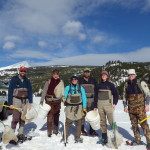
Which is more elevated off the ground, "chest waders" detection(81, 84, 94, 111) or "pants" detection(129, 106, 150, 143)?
"chest waders" detection(81, 84, 94, 111)

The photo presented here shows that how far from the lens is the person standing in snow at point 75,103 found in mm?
5938

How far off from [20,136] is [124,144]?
3.18 m

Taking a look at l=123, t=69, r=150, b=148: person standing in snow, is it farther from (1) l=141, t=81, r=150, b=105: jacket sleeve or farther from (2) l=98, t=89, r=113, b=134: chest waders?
(2) l=98, t=89, r=113, b=134: chest waders

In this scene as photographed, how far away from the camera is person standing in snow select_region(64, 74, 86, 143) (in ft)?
19.5

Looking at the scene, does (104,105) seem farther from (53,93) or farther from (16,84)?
(16,84)

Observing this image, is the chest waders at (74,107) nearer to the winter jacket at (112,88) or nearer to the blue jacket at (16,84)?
the winter jacket at (112,88)

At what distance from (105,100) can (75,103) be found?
0.92 meters

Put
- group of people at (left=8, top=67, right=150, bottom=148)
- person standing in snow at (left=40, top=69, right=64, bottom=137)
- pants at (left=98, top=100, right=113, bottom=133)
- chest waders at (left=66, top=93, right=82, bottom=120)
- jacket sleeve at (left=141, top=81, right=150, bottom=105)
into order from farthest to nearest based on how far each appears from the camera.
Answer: person standing in snow at (left=40, top=69, right=64, bottom=137) < chest waders at (left=66, top=93, right=82, bottom=120) < pants at (left=98, top=100, right=113, bottom=133) < group of people at (left=8, top=67, right=150, bottom=148) < jacket sleeve at (left=141, top=81, right=150, bottom=105)

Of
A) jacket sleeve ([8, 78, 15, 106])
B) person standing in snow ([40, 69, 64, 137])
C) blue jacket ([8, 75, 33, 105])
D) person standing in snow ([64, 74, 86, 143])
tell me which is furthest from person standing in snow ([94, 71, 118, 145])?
jacket sleeve ([8, 78, 15, 106])

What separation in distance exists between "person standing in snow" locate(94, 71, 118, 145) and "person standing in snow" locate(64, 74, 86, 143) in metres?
0.51

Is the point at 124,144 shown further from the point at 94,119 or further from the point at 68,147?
the point at 68,147

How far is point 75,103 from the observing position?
5.95m

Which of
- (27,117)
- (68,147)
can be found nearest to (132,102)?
(68,147)

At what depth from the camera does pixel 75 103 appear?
19.5 ft
